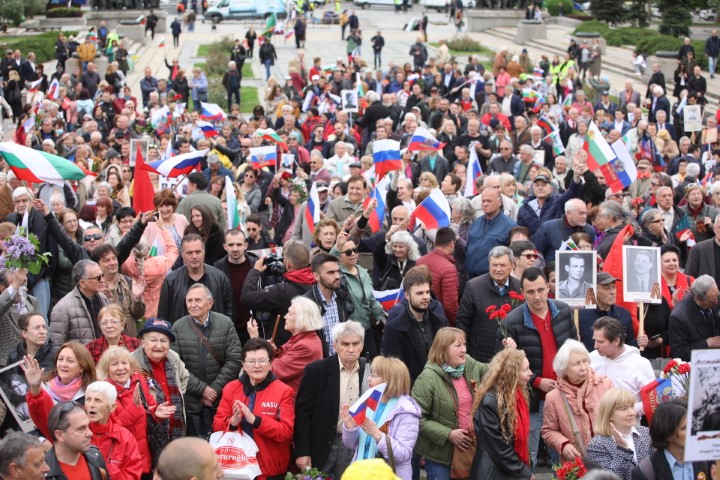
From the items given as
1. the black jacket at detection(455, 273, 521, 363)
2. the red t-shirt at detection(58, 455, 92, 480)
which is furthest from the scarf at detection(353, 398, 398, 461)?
the black jacket at detection(455, 273, 521, 363)

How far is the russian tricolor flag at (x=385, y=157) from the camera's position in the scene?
14.6 meters

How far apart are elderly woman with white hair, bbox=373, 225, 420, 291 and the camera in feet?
4.40

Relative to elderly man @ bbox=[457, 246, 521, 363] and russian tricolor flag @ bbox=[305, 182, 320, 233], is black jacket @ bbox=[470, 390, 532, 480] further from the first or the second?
russian tricolor flag @ bbox=[305, 182, 320, 233]

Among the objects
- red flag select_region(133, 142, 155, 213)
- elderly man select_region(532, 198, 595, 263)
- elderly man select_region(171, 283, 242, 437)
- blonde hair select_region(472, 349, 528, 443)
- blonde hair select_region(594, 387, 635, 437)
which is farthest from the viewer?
red flag select_region(133, 142, 155, 213)

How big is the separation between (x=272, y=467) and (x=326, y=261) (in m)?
1.96

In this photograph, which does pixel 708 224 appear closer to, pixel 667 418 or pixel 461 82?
pixel 667 418

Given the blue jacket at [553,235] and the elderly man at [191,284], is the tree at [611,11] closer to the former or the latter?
the blue jacket at [553,235]

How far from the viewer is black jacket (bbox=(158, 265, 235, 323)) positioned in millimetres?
9664

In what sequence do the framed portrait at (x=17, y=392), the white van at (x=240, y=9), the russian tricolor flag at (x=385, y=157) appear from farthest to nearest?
the white van at (x=240, y=9) < the russian tricolor flag at (x=385, y=157) < the framed portrait at (x=17, y=392)

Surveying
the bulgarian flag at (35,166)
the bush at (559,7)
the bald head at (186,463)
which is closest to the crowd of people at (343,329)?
the bald head at (186,463)

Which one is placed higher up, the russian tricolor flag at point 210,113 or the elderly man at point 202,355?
the elderly man at point 202,355

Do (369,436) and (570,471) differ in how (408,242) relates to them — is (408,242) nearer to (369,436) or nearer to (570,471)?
(369,436)

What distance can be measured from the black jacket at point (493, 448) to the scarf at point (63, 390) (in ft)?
9.49

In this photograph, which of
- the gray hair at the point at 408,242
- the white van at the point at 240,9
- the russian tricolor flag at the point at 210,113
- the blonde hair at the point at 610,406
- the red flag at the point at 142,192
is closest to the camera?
the blonde hair at the point at 610,406
